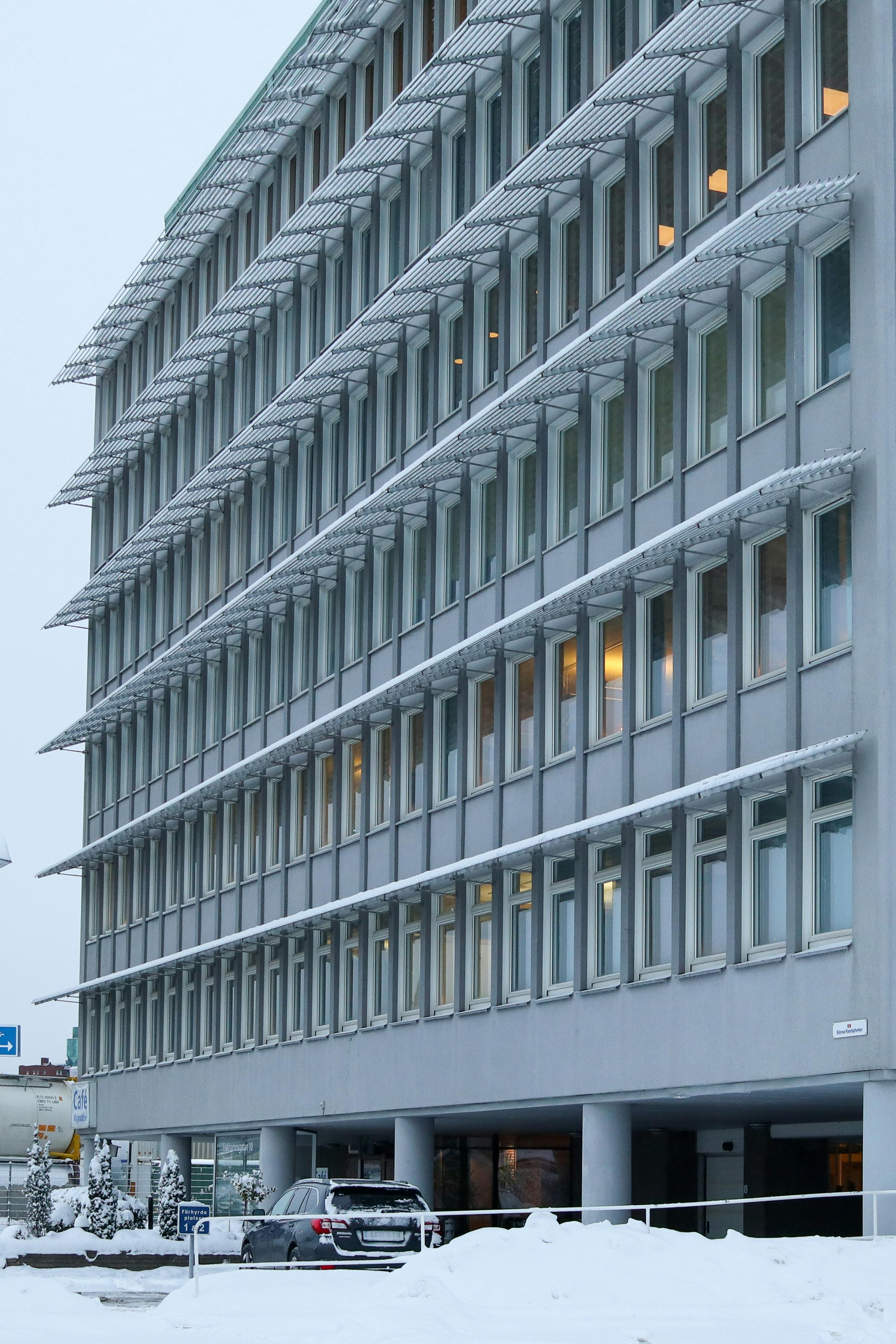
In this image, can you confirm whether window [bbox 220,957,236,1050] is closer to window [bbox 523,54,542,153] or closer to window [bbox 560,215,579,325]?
window [bbox 560,215,579,325]

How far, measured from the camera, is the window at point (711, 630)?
27.7 meters

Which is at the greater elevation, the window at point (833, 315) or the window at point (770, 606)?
the window at point (833, 315)

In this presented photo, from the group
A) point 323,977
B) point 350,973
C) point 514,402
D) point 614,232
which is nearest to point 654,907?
point 514,402

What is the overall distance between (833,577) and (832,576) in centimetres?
4

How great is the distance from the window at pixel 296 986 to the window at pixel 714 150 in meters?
19.2

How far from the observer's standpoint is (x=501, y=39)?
1355 inches

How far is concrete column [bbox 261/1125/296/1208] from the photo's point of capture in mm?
43000

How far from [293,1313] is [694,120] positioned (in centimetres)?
1814

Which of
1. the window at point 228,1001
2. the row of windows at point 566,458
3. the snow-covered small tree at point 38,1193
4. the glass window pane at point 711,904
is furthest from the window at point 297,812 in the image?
the glass window pane at point 711,904

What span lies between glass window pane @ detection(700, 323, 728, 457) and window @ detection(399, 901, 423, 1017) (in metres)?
11.8

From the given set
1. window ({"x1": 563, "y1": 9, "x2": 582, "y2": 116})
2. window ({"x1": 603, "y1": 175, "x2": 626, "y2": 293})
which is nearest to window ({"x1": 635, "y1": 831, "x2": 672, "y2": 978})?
window ({"x1": 603, "y1": 175, "x2": 626, "y2": 293})

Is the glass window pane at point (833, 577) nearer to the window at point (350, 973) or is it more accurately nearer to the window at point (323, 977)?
the window at point (350, 973)

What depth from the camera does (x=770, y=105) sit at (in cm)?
2772

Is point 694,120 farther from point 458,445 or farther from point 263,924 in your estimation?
point 263,924
